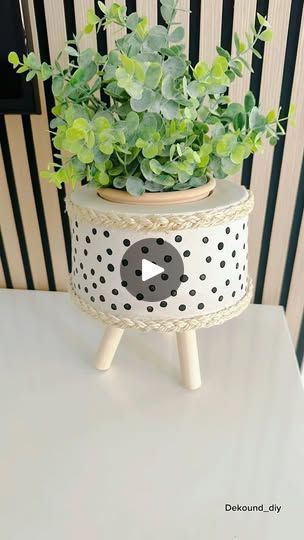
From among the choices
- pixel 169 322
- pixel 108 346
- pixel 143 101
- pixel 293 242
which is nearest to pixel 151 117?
pixel 143 101

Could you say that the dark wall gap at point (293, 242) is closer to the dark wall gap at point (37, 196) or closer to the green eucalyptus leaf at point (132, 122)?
the green eucalyptus leaf at point (132, 122)

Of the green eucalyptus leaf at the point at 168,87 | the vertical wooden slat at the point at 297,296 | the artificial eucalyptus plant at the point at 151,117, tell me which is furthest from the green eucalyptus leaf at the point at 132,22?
the vertical wooden slat at the point at 297,296

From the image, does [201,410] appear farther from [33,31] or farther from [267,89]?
[33,31]

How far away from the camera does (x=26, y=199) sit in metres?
0.85

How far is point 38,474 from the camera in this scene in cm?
52

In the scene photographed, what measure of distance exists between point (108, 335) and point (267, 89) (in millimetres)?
498

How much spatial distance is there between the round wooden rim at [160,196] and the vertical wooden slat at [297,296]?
1.14 ft

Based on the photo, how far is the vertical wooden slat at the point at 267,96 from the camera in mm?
643

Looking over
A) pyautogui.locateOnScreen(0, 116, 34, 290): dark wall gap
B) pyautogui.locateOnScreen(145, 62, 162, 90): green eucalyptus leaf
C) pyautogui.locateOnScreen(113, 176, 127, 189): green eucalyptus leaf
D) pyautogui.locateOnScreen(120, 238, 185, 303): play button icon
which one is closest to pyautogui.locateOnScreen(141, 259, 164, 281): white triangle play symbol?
pyautogui.locateOnScreen(120, 238, 185, 303): play button icon

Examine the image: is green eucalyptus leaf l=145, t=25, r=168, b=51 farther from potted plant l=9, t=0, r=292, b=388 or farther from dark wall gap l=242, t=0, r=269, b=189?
dark wall gap l=242, t=0, r=269, b=189

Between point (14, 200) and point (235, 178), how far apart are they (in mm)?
460

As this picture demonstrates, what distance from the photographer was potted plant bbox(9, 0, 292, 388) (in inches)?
18.7

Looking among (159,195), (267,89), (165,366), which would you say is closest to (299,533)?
(165,366)

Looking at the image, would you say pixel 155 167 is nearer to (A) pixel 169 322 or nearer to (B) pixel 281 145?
(A) pixel 169 322
